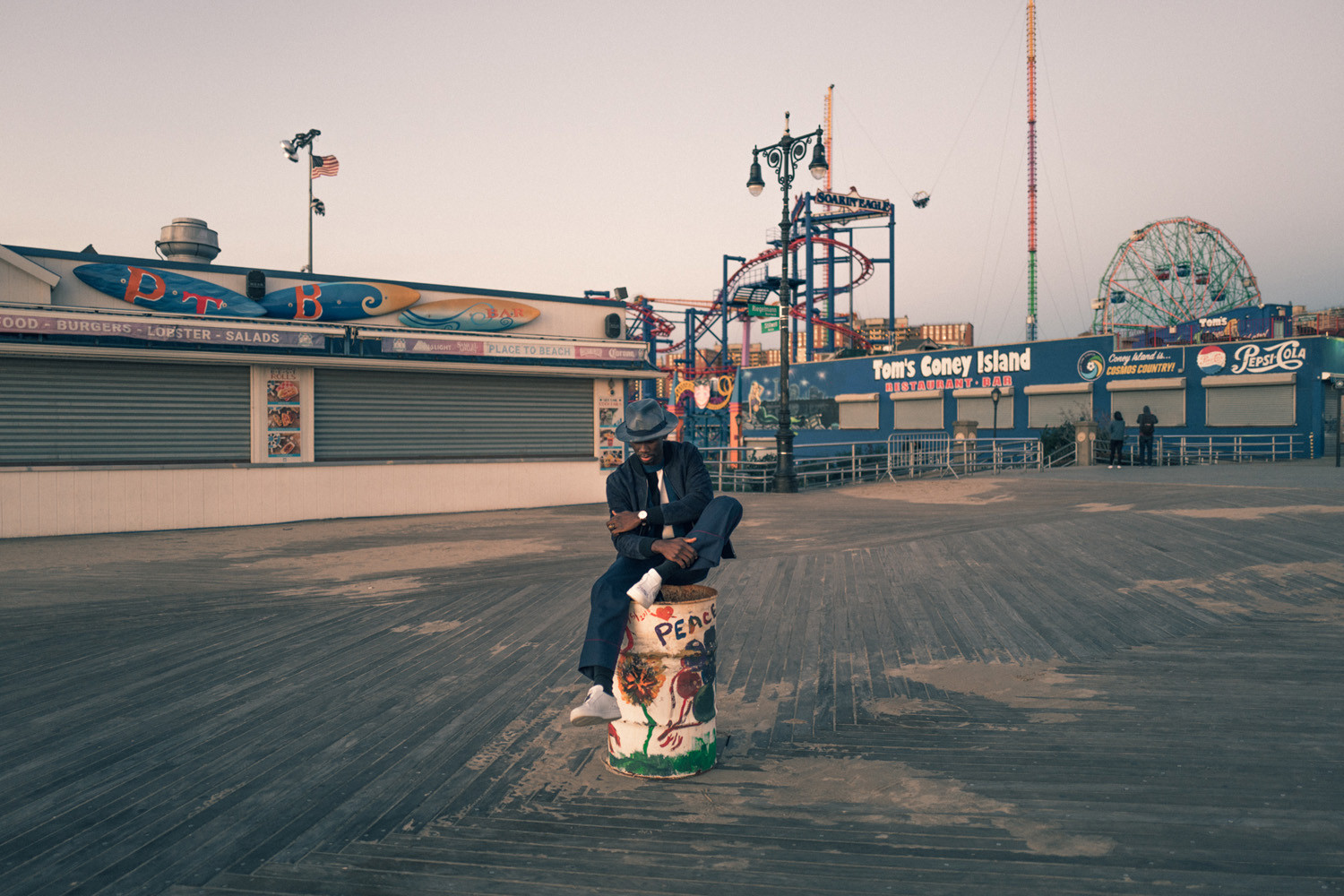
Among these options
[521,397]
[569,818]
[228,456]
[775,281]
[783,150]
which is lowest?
[569,818]

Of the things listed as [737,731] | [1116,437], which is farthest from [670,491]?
[1116,437]

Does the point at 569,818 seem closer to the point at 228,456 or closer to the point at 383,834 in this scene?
the point at 383,834

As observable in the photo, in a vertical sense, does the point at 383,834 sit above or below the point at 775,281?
below

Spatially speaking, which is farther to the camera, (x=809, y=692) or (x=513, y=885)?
(x=809, y=692)

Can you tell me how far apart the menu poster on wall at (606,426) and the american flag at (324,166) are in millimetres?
11743

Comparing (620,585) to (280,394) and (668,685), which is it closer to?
(668,685)

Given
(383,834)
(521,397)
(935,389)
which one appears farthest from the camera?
(935,389)

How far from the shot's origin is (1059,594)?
776cm

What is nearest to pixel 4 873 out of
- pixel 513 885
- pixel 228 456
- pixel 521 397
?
pixel 513 885

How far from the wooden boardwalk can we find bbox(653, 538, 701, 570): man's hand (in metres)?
1.05

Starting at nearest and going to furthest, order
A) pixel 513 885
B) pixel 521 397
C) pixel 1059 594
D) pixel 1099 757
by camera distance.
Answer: pixel 513 885, pixel 1099 757, pixel 1059 594, pixel 521 397

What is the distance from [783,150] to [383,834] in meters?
17.4

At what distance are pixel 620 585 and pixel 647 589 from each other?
0.19m

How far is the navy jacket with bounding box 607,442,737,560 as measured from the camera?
4082mm
